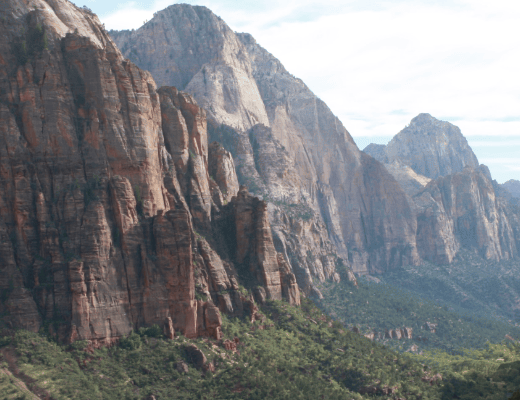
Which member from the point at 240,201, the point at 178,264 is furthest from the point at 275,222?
the point at 178,264

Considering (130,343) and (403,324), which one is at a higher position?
(130,343)

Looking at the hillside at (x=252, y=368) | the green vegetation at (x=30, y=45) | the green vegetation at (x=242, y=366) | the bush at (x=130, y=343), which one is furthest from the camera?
the green vegetation at (x=30, y=45)

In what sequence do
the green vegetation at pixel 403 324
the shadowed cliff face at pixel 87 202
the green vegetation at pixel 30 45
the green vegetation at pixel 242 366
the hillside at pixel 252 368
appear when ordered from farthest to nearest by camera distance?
the green vegetation at pixel 403 324 → the green vegetation at pixel 30 45 → the shadowed cliff face at pixel 87 202 → the green vegetation at pixel 242 366 → the hillside at pixel 252 368

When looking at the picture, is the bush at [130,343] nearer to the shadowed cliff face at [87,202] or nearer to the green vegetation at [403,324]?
the shadowed cliff face at [87,202]

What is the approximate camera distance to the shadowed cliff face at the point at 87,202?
8850 cm

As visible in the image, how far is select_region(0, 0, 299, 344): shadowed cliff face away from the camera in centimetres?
8850

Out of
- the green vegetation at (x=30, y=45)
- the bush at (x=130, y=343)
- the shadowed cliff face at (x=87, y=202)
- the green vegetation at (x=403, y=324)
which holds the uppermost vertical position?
the green vegetation at (x=30, y=45)

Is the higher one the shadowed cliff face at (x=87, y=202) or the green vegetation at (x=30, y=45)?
the green vegetation at (x=30, y=45)

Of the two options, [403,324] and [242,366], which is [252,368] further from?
[403,324]

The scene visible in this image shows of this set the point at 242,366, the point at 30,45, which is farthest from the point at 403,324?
the point at 30,45

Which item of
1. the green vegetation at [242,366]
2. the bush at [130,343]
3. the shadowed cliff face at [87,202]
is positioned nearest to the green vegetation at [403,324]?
the green vegetation at [242,366]

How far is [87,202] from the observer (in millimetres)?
93875

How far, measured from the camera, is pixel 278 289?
12219 cm

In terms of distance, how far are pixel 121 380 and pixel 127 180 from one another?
88.1 feet
